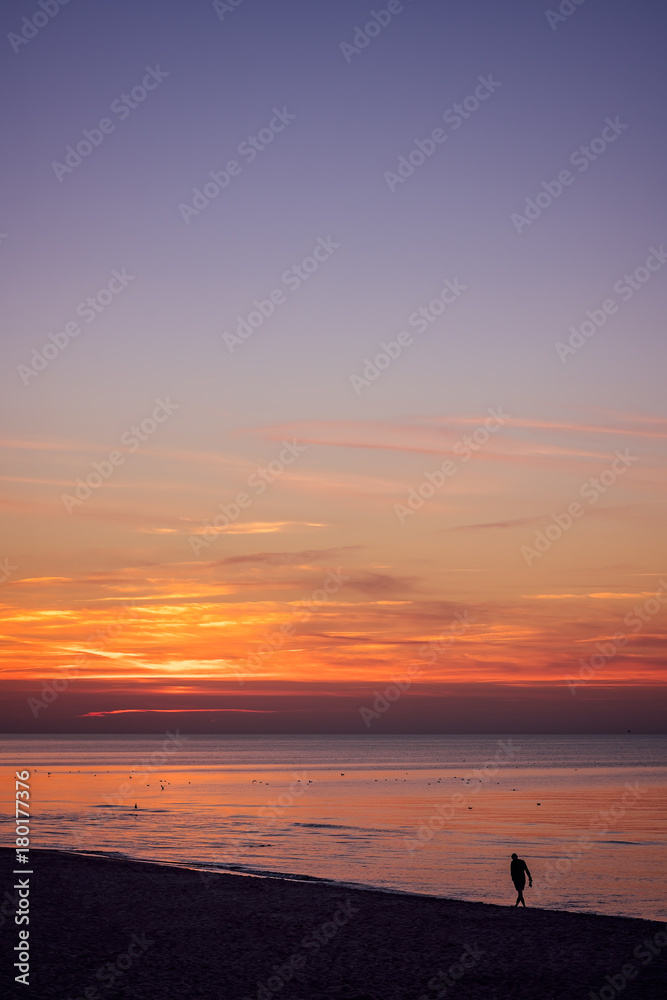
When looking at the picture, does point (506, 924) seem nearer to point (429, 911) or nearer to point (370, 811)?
point (429, 911)

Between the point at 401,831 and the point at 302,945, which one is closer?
the point at 302,945

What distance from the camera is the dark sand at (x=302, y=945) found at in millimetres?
18828

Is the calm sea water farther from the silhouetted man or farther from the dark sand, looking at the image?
the dark sand

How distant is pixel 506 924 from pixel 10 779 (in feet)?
371

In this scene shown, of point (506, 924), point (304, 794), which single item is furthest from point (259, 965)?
point (304, 794)

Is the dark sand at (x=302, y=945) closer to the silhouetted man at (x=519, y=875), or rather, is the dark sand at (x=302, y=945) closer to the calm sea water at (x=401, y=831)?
the silhouetted man at (x=519, y=875)

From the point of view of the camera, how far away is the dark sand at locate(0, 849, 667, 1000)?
1883 cm

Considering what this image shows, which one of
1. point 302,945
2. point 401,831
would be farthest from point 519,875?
point 401,831

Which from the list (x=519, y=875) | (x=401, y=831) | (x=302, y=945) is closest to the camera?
(x=302, y=945)

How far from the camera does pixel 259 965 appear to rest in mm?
20812

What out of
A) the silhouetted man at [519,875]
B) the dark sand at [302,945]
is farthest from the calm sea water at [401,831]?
the dark sand at [302,945]

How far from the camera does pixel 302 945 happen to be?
74.9ft

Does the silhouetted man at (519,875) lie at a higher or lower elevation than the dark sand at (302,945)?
higher

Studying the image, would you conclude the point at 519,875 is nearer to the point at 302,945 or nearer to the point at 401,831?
the point at 302,945
